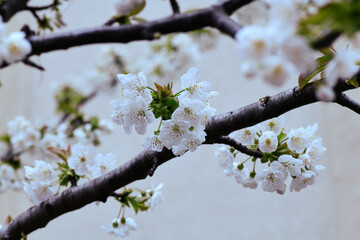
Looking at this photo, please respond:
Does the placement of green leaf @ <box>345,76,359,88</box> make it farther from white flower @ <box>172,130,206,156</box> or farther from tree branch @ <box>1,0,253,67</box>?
tree branch @ <box>1,0,253,67</box>

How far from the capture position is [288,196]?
2.45 metres

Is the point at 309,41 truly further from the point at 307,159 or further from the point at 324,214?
the point at 324,214

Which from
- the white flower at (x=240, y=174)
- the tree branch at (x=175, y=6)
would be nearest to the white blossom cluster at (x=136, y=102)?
the white flower at (x=240, y=174)

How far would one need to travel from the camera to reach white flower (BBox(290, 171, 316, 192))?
633 mm

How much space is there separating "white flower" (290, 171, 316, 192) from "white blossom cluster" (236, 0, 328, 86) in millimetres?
413

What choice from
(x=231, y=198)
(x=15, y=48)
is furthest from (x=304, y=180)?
(x=231, y=198)

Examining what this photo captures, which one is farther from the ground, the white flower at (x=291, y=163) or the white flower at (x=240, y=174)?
the white flower at (x=291, y=163)

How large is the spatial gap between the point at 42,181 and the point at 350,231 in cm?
201

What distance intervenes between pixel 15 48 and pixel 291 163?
547 millimetres

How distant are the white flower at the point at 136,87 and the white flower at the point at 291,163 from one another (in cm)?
22

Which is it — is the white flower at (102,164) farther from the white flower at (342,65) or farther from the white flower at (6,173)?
the white flower at (6,173)

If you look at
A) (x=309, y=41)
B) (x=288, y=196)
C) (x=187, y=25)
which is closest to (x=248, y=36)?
(x=309, y=41)

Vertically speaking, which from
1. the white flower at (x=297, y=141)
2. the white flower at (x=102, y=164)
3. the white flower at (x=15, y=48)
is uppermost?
the white flower at (x=15, y=48)

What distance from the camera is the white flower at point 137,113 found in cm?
49
